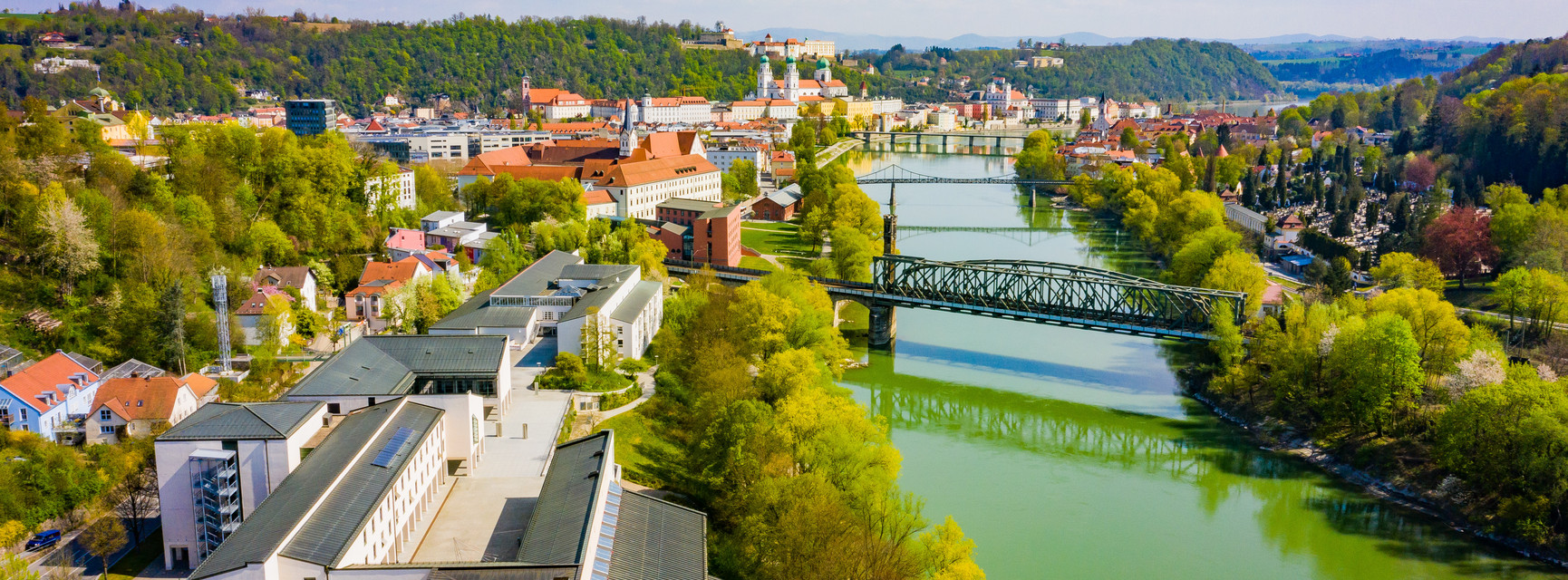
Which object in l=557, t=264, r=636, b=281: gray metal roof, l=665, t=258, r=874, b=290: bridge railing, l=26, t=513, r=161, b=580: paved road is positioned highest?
l=557, t=264, r=636, b=281: gray metal roof

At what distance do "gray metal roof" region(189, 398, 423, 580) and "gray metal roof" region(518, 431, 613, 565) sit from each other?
1.62 metres

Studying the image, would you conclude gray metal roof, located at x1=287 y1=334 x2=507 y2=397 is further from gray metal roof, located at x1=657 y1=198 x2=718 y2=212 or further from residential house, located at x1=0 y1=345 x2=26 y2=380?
gray metal roof, located at x1=657 y1=198 x2=718 y2=212

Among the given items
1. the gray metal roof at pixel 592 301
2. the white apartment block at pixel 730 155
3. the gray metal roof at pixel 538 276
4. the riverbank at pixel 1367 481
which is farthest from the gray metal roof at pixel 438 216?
the white apartment block at pixel 730 155

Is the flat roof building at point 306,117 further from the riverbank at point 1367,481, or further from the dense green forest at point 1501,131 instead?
the dense green forest at point 1501,131

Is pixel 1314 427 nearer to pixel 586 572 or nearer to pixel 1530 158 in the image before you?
pixel 586 572

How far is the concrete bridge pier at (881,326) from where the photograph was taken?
805 inches

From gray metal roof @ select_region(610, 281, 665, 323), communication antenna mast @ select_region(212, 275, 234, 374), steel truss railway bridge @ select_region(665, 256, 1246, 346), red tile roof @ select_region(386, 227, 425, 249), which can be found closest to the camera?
communication antenna mast @ select_region(212, 275, 234, 374)

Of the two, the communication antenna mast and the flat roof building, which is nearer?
the communication antenna mast

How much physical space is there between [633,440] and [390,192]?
13.9 m

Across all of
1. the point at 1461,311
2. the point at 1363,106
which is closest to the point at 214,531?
the point at 1461,311

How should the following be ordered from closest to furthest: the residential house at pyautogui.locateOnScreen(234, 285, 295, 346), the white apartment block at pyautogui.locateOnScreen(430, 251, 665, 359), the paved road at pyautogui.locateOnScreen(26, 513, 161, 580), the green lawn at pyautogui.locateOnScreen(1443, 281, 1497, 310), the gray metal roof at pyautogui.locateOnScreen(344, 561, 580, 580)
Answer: the gray metal roof at pyautogui.locateOnScreen(344, 561, 580, 580) < the paved road at pyautogui.locateOnScreen(26, 513, 161, 580) < the residential house at pyautogui.locateOnScreen(234, 285, 295, 346) < the white apartment block at pyautogui.locateOnScreen(430, 251, 665, 359) < the green lawn at pyautogui.locateOnScreen(1443, 281, 1497, 310)

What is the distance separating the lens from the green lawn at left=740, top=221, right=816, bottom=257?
28.9 meters

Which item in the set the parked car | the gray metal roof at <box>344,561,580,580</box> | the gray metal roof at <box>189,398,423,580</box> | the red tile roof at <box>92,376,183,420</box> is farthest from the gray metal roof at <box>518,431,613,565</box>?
the red tile roof at <box>92,376,183,420</box>

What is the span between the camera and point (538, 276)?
1959 centimetres
